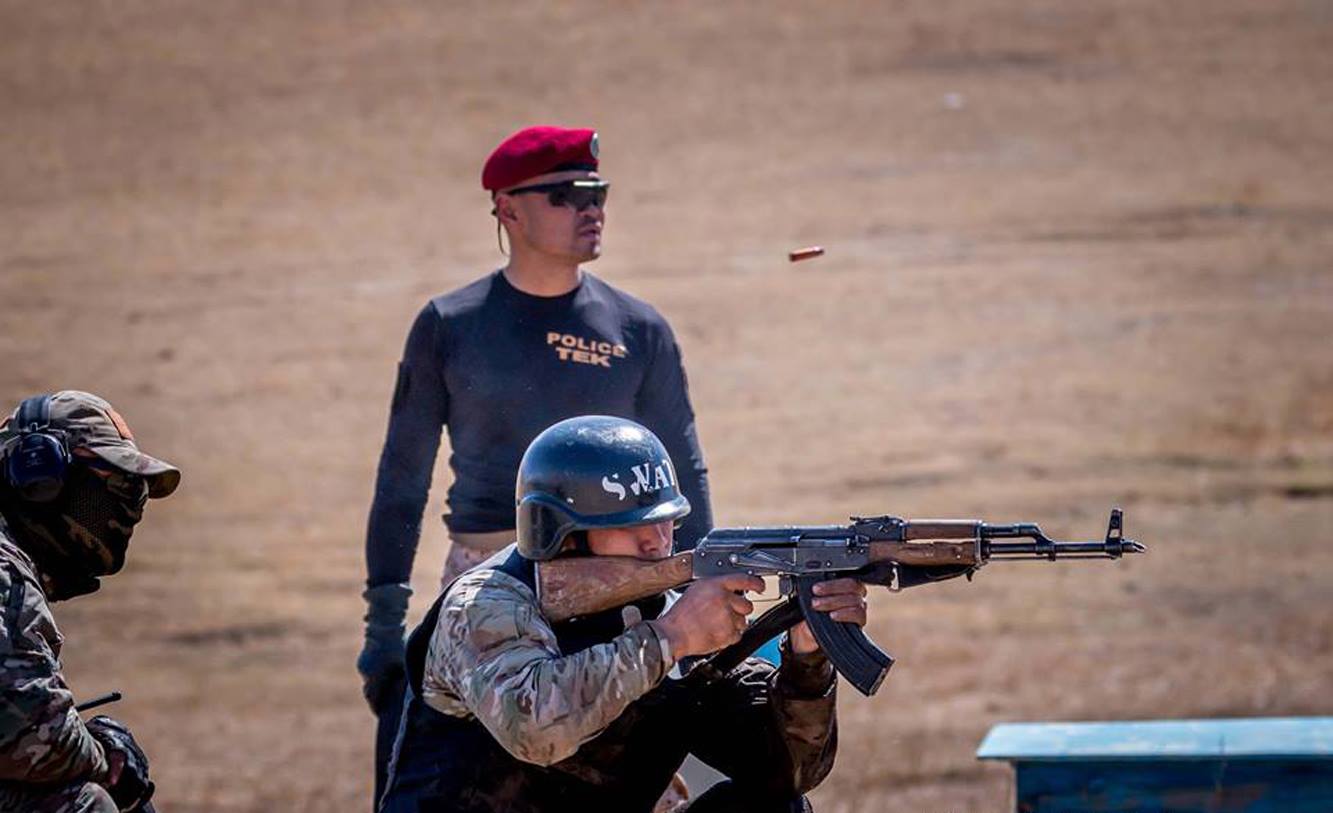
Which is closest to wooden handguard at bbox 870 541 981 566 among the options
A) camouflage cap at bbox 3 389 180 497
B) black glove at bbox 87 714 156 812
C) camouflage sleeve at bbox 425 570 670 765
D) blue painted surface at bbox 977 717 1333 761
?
camouflage sleeve at bbox 425 570 670 765

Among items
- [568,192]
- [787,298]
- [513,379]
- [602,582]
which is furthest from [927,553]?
[787,298]

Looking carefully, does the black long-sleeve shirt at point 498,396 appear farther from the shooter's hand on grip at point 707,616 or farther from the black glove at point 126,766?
the shooter's hand on grip at point 707,616

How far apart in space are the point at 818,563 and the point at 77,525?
5.06ft

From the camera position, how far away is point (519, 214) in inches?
274

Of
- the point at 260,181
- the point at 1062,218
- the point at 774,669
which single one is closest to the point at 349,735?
the point at 774,669

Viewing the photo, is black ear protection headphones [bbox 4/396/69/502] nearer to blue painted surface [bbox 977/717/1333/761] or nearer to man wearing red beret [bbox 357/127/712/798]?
man wearing red beret [bbox 357/127/712/798]

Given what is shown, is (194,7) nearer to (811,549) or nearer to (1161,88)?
(1161,88)

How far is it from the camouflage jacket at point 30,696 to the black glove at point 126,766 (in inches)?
11.2

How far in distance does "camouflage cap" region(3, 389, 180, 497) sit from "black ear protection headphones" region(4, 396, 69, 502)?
0.05 meters

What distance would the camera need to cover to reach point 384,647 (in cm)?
653

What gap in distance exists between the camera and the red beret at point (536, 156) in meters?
6.97

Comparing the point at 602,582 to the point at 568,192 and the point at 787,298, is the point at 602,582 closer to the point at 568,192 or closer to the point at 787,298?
the point at 568,192

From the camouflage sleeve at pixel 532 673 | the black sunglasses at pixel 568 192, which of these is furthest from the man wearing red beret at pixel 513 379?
the camouflage sleeve at pixel 532 673

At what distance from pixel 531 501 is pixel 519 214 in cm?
220
